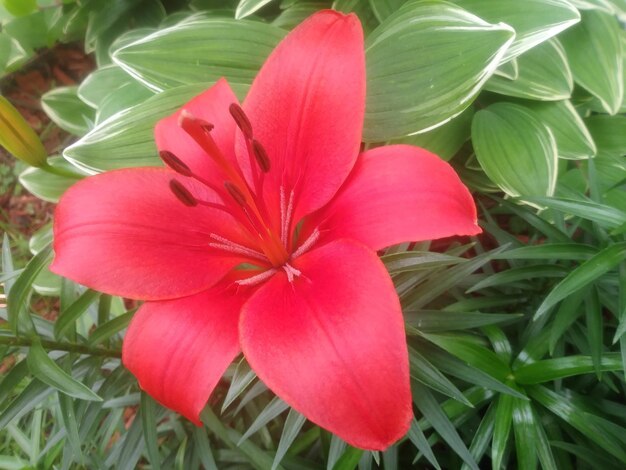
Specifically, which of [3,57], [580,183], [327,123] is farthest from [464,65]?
[3,57]

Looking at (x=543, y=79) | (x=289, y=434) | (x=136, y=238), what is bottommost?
(x=289, y=434)

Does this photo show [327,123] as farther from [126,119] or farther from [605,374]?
[605,374]

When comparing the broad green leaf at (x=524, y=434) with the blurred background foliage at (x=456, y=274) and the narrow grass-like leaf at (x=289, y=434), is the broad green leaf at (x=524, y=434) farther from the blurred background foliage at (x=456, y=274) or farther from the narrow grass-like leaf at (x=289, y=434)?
the narrow grass-like leaf at (x=289, y=434)

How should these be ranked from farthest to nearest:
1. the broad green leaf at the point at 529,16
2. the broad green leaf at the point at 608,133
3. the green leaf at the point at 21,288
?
the broad green leaf at the point at 608,133, the broad green leaf at the point at 529,16, the green leaf at the point at 21,288

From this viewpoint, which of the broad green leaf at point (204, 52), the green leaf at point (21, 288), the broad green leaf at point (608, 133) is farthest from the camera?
the broad green leaf at point (608, 133)

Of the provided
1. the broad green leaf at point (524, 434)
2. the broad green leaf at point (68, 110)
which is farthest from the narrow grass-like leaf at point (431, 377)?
the broad green leaf at point (68, 110)

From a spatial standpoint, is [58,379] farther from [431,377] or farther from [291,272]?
[431,377]

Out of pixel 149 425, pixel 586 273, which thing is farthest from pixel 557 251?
pixel 149 425
